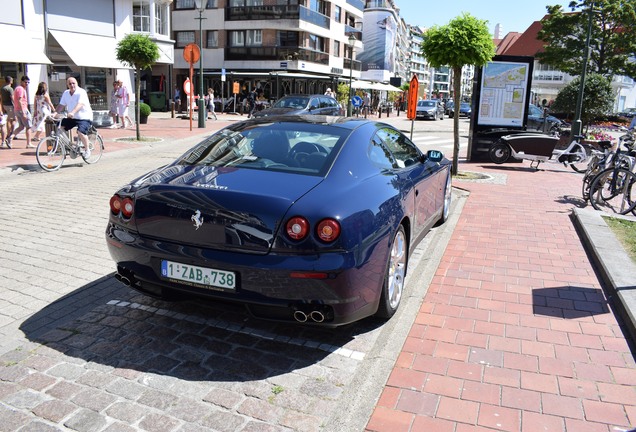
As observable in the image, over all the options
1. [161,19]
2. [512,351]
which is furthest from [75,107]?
[161,19]

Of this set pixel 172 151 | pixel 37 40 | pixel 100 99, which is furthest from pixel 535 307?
pixel 100 99

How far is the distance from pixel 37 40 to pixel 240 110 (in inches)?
797

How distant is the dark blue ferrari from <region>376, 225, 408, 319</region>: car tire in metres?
0.01

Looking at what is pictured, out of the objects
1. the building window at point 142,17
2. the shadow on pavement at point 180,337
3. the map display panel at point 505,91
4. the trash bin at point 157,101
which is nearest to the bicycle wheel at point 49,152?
the shadow on pavement at point 180,337

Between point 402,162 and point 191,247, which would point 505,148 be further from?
point 191,247

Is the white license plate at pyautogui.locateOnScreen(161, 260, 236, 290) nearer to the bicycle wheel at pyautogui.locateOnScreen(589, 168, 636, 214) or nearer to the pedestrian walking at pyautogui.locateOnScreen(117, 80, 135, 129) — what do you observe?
the bicycle wheel at pyautogui.locateOnScreen(589, 168, 636, 214)

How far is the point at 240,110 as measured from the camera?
39.6m

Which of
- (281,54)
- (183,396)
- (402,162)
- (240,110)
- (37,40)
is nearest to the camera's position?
(183,396)

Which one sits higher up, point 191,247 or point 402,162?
point 402,162

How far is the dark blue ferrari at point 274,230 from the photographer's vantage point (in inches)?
134

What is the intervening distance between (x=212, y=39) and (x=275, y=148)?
1816 inches

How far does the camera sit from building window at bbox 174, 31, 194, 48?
4853 cm

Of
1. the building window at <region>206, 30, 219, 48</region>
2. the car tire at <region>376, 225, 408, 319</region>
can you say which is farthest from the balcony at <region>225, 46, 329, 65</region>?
the car tire at <region>376, 225, 408, 319</region>

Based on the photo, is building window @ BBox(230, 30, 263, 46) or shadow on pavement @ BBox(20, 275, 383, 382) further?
building window @ BBox(230, 30, 263, 46)
